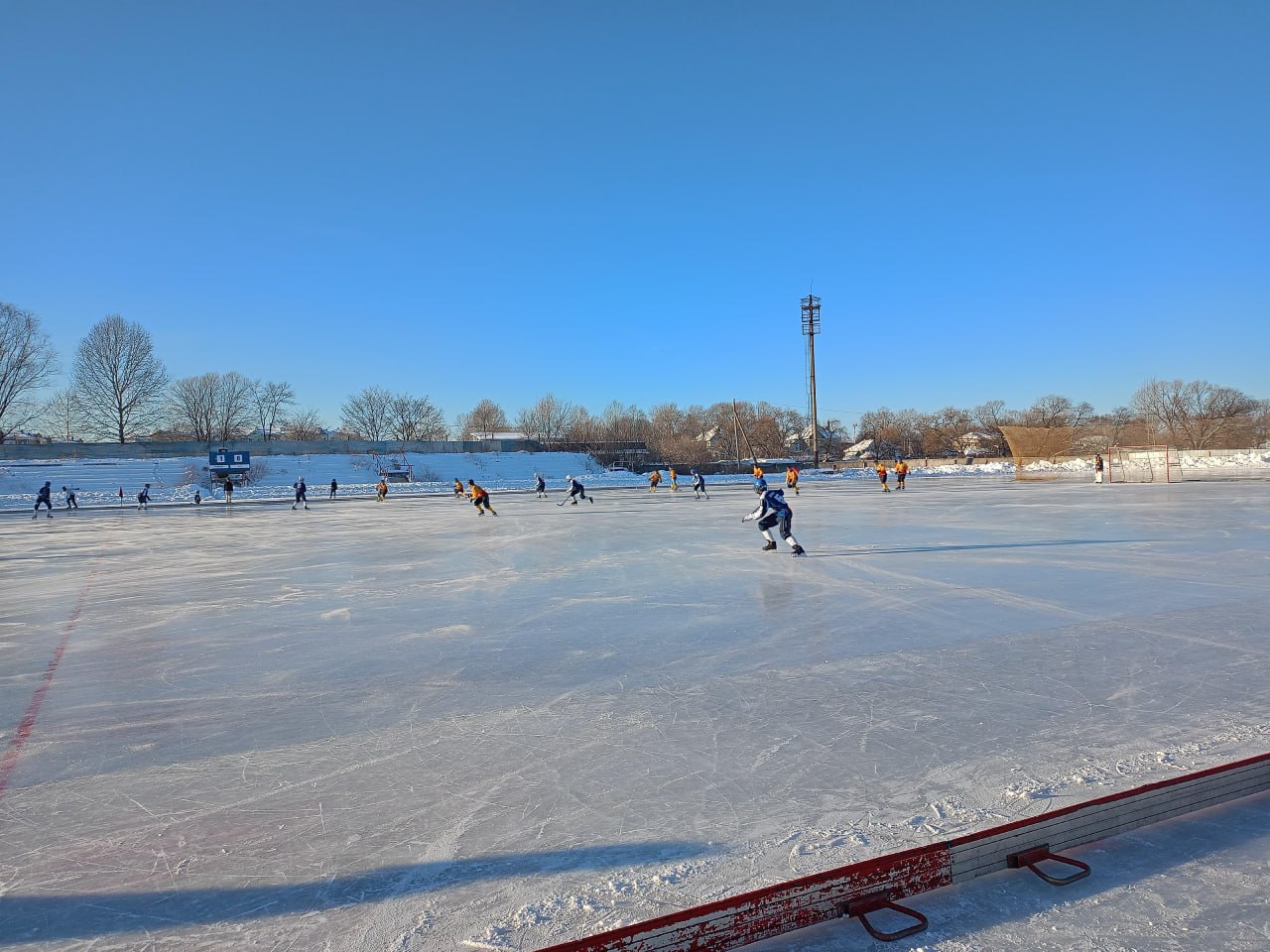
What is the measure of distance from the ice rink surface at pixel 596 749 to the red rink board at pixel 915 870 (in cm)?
6

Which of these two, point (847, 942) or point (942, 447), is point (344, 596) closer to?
point (847, 942)

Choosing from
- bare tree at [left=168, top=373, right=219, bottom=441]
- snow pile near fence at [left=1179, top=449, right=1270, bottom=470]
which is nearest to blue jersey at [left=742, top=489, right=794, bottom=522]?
snow pile near fence at [left=1179, top=449, right=1270, bottom=470]

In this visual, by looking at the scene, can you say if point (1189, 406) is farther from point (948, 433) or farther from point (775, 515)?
point (775, 515)

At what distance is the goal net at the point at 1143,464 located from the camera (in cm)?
3234

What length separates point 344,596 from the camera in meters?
7.52

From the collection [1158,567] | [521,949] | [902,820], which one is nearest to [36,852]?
[521,949]

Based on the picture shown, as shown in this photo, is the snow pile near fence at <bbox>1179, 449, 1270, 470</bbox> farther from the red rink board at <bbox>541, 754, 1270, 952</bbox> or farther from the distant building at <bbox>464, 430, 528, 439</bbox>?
the distant building at <bbox>464, 430, 528, 439</bbox>

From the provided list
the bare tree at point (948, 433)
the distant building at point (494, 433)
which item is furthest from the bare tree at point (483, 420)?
the bare tree at point (948, 433)

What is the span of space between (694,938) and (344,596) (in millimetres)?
6435

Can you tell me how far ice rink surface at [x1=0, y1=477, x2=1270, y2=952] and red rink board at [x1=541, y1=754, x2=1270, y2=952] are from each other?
2.4 inches

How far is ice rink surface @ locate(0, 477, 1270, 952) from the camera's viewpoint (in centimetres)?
210

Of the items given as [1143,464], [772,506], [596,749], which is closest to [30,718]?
[596,749]

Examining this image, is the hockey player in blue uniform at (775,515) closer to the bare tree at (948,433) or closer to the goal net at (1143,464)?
the goal net at (1143,464)

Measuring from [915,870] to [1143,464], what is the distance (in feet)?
131
